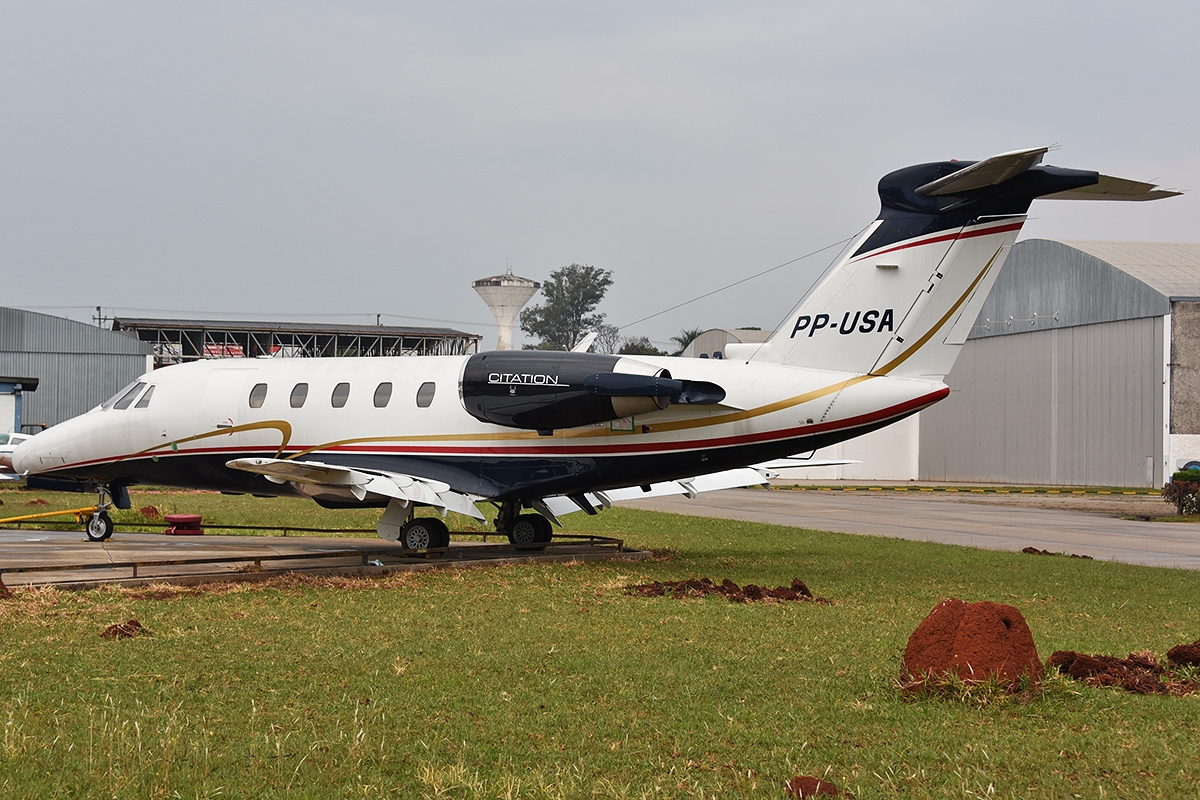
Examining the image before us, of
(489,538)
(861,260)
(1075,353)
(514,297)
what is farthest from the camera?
(514,297)

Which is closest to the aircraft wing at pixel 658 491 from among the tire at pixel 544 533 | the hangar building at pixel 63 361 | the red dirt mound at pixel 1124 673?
the tire at pixel 544 533

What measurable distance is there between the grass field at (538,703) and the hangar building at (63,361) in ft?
162

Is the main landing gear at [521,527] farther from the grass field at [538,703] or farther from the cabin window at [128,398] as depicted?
the cabin window at [128,398]

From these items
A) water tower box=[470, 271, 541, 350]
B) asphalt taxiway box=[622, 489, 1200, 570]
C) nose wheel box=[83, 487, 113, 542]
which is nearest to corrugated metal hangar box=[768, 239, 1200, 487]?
asphalt taxiway box=[622, 489, 1200, 570]

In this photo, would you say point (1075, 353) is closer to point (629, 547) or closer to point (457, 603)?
point (629, 547)

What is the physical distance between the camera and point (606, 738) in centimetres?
714

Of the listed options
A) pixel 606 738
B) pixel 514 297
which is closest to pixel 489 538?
pixel 606 738

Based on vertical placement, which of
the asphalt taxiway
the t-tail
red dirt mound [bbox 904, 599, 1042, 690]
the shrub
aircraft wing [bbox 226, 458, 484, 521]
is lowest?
the asphalt taxiway

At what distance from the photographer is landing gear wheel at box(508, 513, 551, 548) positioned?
69.2 feet

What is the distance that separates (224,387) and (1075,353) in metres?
46.4

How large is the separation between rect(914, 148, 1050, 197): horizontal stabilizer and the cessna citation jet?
0.03 m

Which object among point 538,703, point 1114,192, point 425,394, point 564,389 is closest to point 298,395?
point 425,394

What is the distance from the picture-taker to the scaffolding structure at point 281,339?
5775 cm

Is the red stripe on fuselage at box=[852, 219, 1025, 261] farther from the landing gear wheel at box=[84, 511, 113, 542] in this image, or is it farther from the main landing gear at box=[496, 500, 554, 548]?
the landing gear wheel at box=[84, 511, 113, 542]
